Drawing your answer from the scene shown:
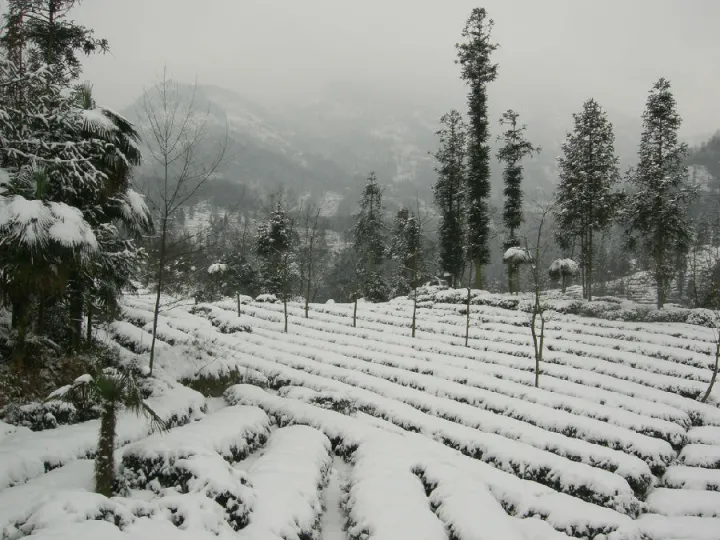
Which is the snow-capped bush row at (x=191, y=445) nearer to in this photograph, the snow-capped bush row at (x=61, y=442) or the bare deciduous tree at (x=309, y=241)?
the snow-capped bush row at (x=61, y=442)

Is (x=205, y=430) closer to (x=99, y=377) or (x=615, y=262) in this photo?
(x=99, y=377)

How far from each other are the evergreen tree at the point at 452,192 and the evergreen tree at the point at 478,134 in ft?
13.6

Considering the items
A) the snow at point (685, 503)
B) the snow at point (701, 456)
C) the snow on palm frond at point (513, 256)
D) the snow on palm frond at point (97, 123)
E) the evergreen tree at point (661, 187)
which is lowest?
the snow at point (685, 503)

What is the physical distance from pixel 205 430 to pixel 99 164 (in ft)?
26.8

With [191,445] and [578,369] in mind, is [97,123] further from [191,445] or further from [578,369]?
[578,369]

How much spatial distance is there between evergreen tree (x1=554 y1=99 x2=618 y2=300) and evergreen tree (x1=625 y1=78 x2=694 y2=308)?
2173 mm

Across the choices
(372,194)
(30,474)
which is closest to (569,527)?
(30,474)

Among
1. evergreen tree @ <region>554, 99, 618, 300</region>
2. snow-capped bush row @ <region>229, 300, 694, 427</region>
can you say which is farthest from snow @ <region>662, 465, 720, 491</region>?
evergreen tree @ <region>554, 99, 618, 300</region>

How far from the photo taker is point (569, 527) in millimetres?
7410

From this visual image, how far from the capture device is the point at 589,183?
28250 mm

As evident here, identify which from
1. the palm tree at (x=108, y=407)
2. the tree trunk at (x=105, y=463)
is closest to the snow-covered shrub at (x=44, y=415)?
the palm tree at (x=108, y=407)

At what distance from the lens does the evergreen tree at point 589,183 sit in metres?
28.3

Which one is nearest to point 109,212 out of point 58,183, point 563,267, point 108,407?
point 58,183

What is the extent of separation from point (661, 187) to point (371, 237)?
78.9 feet
